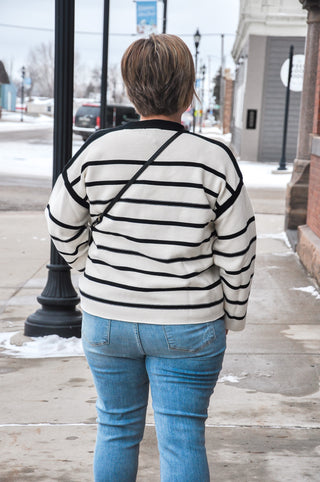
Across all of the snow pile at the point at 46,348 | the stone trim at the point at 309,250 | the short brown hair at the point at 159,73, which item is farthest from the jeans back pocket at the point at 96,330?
the stone trim at the point at 309,250

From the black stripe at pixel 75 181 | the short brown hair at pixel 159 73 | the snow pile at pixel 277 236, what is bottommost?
the snow pile at pixel 277 236

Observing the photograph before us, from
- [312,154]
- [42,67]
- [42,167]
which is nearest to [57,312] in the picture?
[312,154]

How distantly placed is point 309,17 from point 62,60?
6.02 meters

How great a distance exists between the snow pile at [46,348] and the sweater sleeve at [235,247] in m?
3.05

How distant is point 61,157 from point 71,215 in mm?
3012

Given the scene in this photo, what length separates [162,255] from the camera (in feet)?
7.49

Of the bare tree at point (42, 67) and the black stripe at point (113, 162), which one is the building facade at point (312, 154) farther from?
the bare tree at point (42, 67)

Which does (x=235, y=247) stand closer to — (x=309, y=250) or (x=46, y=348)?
(x=46, y=348)

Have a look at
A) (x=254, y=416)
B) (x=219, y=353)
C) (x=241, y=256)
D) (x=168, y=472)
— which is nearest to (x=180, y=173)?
(x=241, y=256)

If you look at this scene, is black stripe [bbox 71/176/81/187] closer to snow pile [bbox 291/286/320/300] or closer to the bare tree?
snow pile [bbox 291/286/320/300]

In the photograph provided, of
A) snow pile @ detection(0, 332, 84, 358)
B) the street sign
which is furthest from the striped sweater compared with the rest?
the street sign

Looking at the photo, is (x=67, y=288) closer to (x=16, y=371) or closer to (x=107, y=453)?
(x=16, y=371)

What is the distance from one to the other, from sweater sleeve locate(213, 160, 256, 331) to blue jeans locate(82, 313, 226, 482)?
96 millimetres

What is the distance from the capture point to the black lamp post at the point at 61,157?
5336mm
